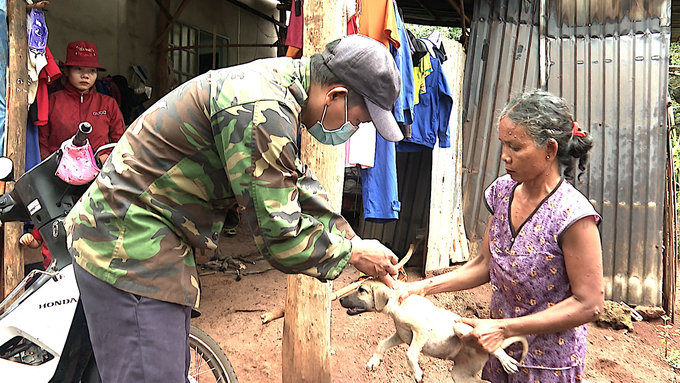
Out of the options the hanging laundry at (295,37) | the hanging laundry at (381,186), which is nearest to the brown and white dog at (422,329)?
the hanging laundry at (381,186)

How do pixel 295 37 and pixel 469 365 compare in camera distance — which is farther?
pixel 295 37

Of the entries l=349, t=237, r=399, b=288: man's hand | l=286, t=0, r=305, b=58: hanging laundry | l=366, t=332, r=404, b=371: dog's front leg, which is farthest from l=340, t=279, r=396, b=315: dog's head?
l=286, t=0, r=305, b=58: hanging laundry

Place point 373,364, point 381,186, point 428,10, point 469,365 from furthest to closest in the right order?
point 428,10, point 381,186, point 373,364, point 469,365

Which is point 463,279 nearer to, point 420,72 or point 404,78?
point 404,78

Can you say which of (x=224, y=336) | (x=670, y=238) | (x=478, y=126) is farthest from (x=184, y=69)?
(x=670, y=238)

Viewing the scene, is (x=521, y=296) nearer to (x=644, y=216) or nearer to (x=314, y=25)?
(x=314, y=25)

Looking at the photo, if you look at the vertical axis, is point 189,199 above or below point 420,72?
below

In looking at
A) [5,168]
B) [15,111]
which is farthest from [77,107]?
[5,168]

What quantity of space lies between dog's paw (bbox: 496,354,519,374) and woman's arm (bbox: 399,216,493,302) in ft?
1.54

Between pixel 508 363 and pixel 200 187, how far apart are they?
4.36 feet

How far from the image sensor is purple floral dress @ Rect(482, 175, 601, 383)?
6.25ft

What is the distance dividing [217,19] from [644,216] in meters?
7.60

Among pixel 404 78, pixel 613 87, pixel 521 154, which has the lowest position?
pixel 521 154

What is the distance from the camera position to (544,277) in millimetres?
1925
